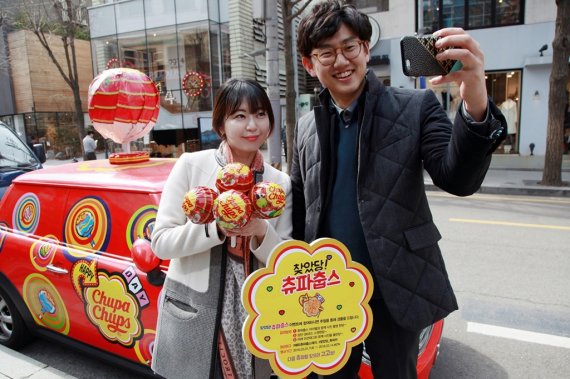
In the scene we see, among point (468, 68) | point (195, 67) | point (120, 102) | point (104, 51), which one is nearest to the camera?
point (468, 68)

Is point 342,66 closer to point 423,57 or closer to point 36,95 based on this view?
point 423,57

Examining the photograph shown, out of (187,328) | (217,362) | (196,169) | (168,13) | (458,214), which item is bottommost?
(458,214)

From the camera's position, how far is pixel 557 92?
8.73 meters

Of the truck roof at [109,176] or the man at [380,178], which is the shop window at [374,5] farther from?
the man at [380,178]

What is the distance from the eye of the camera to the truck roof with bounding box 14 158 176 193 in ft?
8.41

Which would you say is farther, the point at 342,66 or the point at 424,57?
the point at 342,66

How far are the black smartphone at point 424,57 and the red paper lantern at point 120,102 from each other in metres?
2.78

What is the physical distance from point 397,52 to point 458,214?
7341 mm

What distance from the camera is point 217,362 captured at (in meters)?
1.64

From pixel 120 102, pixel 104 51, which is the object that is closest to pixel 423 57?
pixel 120 102

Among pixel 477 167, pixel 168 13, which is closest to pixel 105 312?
pixel 477 167

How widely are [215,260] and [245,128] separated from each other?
499 millimetres

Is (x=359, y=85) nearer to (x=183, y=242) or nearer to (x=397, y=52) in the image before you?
(x=183, y=242)

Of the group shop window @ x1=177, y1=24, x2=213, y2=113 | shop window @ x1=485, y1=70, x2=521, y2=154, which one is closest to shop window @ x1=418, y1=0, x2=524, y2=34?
shop window @ x1=485, y1=70, x2=521, y2=154
